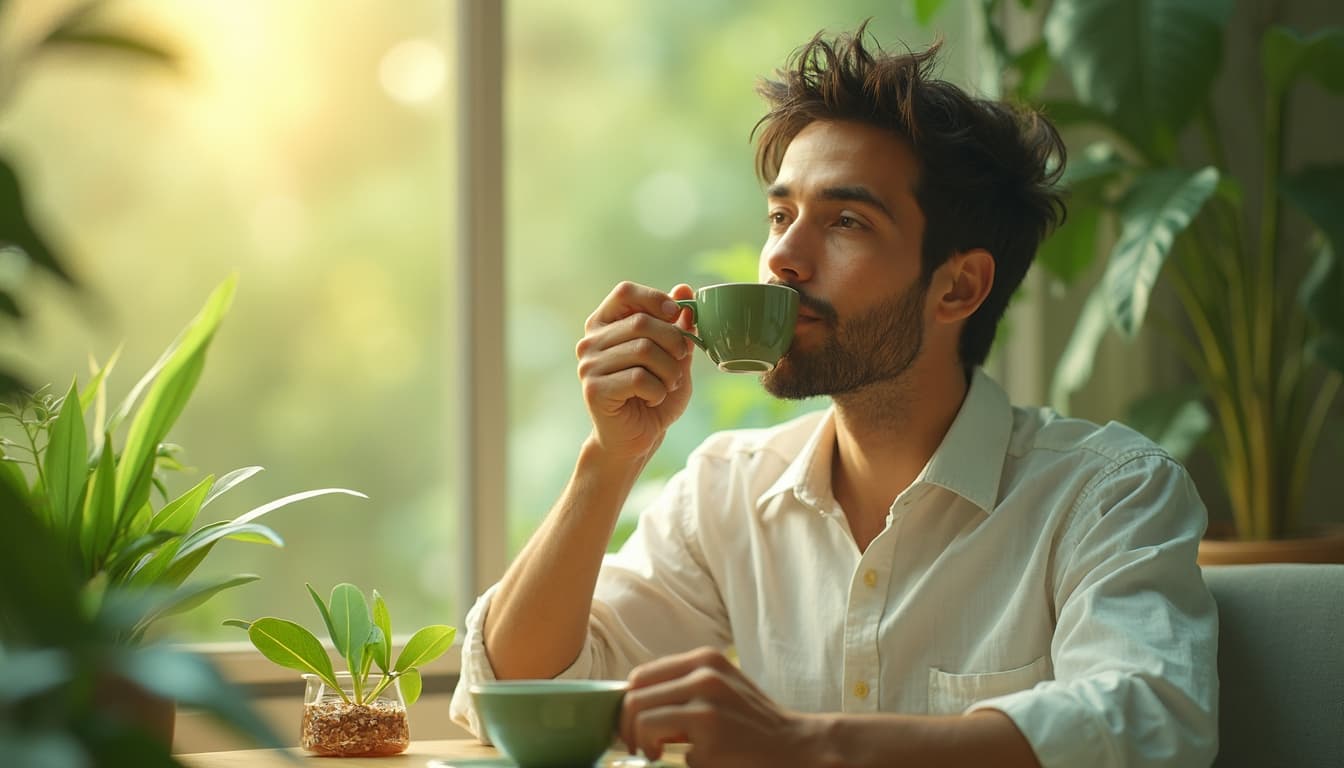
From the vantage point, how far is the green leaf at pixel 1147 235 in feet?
6.95

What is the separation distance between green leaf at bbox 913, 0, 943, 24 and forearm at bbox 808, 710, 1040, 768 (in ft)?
5.69

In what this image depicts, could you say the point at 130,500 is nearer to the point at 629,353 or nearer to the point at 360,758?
the point at 360,758

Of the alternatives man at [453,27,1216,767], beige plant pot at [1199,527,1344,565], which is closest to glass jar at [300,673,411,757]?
man at [453,27,1216,767]

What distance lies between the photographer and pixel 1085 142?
2.92 metres

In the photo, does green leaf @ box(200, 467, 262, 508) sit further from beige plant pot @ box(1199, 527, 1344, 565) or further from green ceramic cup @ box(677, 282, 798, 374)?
beige plant pot @ box(1199, 527, 1344, 565)

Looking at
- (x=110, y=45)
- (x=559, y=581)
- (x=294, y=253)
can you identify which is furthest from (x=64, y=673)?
(x=294, y=253)

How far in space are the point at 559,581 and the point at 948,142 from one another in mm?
747

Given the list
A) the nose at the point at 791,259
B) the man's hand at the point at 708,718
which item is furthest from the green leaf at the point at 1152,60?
the man's hand at the point at 708,718

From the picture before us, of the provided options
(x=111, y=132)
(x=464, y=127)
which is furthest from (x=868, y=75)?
(x=111, y=132)

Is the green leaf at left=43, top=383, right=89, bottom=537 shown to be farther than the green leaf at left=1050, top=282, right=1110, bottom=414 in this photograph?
No

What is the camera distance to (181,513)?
125cm

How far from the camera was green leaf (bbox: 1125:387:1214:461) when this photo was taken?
2.37m

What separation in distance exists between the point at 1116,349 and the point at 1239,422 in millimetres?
515

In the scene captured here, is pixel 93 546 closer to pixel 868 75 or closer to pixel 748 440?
pixel 748 440
